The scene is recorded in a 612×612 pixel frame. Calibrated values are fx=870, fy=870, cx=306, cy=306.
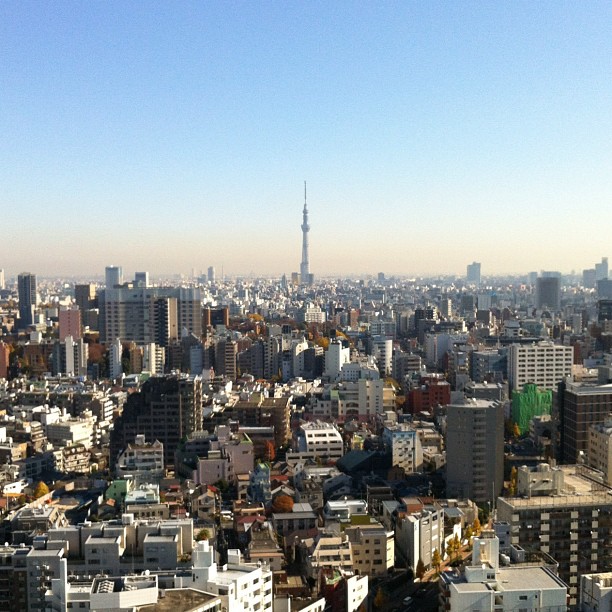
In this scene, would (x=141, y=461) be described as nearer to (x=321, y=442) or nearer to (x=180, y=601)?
(x=321, y=442)

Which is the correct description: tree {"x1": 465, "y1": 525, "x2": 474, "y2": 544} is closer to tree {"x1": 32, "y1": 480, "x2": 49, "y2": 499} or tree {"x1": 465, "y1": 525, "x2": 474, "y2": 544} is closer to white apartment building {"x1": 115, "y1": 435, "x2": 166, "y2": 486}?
white apartment building {"x1": 115, "y1": 435, "x2": 166, "y2": 486}

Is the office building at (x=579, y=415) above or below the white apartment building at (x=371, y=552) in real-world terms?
above

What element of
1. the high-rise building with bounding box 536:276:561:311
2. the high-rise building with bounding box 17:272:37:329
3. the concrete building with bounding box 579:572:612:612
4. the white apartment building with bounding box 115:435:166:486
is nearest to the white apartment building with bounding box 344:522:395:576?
the concrete building with bounding box 579:572:612:612

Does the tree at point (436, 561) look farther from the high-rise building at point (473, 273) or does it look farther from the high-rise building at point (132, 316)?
the high-rise building at point (473, 273)

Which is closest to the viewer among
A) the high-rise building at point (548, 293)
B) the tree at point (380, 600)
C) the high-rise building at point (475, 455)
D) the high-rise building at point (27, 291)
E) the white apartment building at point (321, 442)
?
the tree at point (380, 600)

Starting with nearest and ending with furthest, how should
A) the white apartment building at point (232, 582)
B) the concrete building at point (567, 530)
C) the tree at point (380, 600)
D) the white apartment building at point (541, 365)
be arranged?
the white apartment building at point (232, 582) → the concrete building at point (567, 530) → the tree at point (380, 600) → the white apartment building at point (541, 365)

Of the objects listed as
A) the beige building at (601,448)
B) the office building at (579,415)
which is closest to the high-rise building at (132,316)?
the office building at (579,415)

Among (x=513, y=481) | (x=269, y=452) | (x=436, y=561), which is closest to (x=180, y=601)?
(x=436, y=561)

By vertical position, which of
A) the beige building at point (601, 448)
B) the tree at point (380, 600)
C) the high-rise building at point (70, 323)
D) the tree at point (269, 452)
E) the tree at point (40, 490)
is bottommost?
the tree at point (380, 600)
